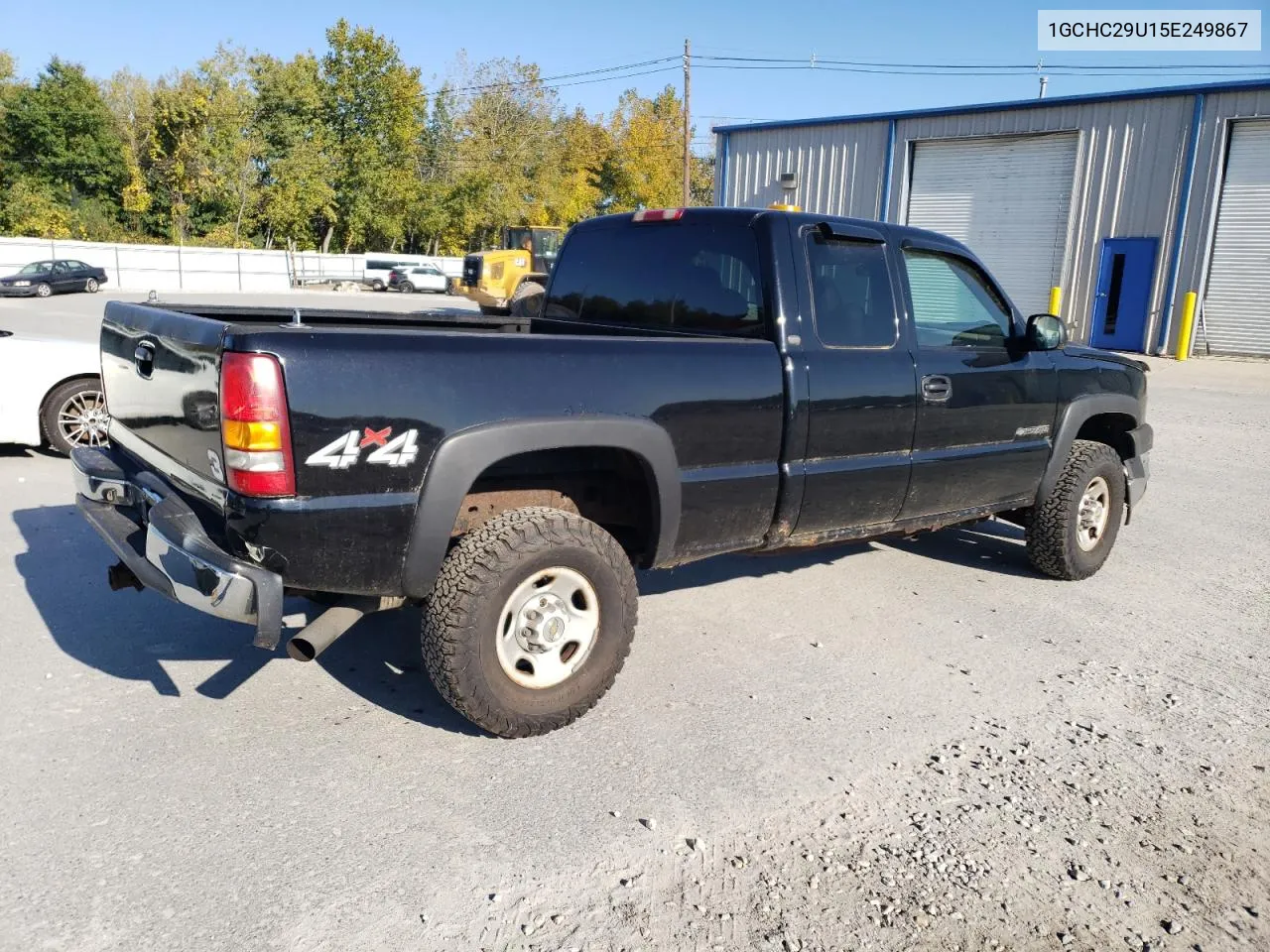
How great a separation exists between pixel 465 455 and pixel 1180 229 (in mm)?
22565

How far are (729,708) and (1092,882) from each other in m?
1.45

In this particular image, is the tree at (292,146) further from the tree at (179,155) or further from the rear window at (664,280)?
the rear window at (664,280)

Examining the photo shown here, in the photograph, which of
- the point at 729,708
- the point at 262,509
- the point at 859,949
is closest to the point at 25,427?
the point at 262,509

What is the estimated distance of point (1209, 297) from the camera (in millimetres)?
21641

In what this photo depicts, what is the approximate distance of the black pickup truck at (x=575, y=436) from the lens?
306 centimetres

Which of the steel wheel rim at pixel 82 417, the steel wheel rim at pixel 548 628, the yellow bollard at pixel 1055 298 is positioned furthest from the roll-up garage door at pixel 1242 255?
the steel wheel rim at pixel 548 628

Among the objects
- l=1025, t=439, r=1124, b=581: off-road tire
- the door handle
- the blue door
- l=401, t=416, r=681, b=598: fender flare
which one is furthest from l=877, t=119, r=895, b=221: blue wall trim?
l=401, t=416, r=681, b=598: fender flare

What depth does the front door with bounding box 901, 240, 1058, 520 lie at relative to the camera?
4711mm

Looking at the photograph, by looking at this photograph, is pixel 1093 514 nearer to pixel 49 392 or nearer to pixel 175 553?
pixel 175 553

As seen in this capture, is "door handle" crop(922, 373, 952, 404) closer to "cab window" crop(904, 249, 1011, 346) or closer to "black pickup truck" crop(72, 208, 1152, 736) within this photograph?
"black pickup truck" crop(72, 208, 1152, 736)

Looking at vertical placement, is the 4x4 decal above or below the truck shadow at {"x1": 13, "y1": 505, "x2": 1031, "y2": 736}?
above

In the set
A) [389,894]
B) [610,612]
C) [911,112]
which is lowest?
[389,894]

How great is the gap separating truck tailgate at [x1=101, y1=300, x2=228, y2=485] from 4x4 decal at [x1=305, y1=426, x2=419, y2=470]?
0.36 m

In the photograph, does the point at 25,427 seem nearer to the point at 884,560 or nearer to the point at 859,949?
the point at 884,560
